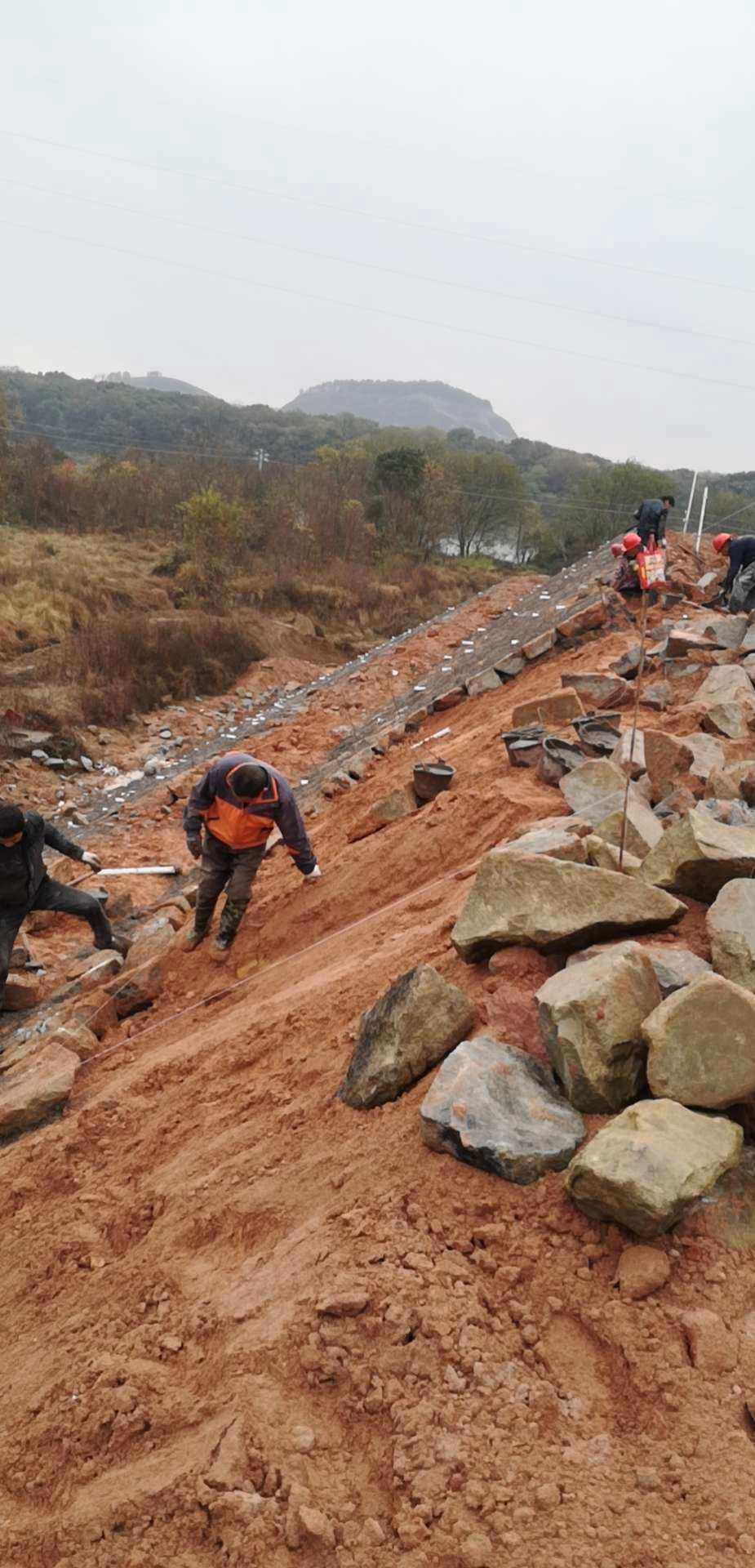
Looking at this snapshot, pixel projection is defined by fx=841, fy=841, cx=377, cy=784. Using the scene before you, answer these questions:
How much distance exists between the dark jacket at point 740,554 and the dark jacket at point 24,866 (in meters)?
8.21

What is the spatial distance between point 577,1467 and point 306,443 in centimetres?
5164

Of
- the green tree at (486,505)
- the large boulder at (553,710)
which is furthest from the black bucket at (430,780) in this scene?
the green tree at (486,505)

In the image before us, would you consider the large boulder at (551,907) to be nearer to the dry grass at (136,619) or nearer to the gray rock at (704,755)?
the gray rock at (704,755)

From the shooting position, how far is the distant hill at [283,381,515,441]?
134625 mm

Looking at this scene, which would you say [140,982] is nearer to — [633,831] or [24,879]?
[24,879]

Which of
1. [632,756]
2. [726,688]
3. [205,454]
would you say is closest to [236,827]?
[632,756]

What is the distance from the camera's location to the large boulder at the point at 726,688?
6.12 metres

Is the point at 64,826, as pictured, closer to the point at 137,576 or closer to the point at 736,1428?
the point at 736,1428

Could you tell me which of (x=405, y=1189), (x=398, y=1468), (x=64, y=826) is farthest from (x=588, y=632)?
(x=398, y=1468)

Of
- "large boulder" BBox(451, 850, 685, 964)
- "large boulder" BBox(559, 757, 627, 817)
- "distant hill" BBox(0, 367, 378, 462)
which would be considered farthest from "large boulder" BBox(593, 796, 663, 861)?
"distant hill" BBox(0, 367, 378, 462)

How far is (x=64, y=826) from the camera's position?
8.77 m

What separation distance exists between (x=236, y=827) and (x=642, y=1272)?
129 inches

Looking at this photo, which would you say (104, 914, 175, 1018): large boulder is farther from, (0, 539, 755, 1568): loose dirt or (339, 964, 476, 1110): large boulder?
(339, 964, 476, 1110): large boulder

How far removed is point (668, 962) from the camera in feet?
9.17
